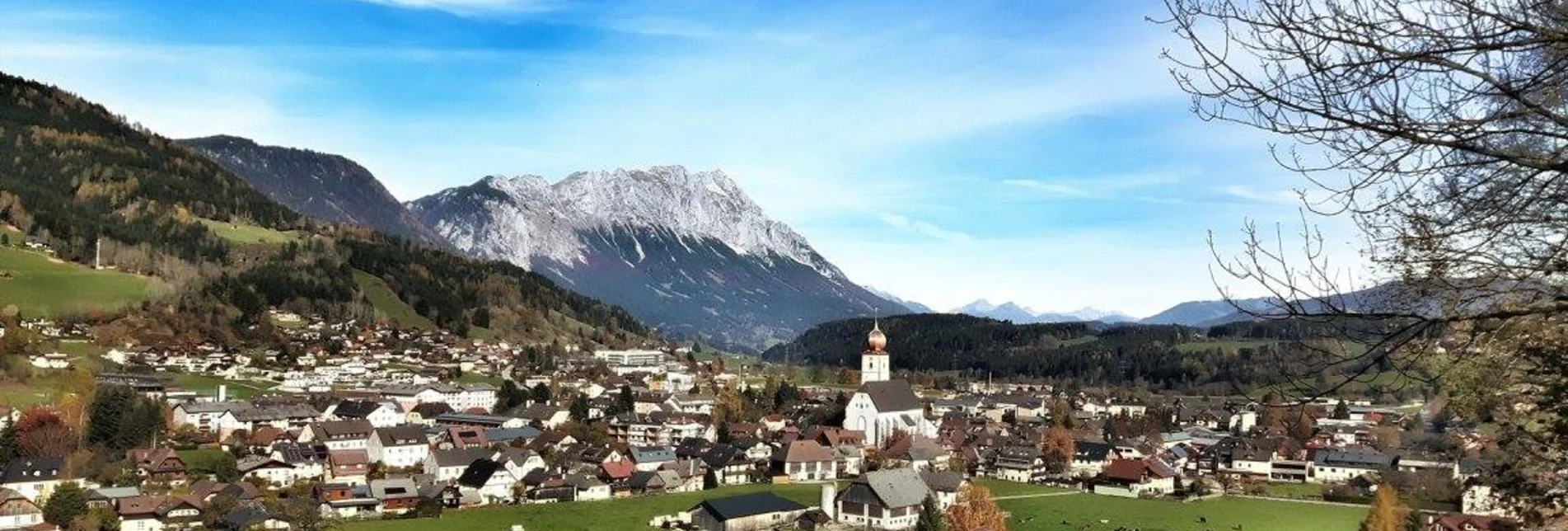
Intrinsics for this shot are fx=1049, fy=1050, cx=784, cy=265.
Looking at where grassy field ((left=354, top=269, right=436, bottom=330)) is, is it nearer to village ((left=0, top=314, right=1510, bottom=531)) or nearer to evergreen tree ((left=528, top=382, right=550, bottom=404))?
village ((left=0, top=314, right=1510, bottom=531))

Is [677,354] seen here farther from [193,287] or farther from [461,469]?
[461,469]

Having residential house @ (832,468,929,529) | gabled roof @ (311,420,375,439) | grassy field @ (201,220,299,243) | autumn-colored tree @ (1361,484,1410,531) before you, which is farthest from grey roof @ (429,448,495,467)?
grassy field @ (201,220,299,243)

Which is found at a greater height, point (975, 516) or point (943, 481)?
point (975, 516)

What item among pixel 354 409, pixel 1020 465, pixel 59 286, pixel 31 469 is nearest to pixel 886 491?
pixel 1020 465

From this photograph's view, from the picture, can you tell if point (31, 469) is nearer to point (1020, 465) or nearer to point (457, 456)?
point (457, 456)

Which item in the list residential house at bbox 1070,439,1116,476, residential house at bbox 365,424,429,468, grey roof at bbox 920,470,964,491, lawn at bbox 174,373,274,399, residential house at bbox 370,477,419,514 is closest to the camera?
residential house at bbox 370,477,419,514

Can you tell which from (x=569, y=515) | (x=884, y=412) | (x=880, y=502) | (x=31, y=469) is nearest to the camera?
(x=31, y=469)
